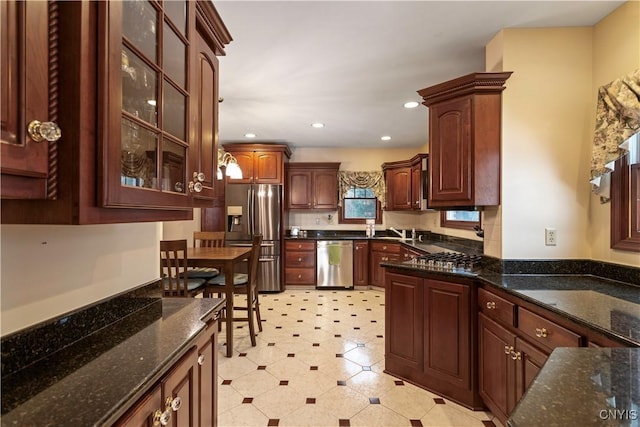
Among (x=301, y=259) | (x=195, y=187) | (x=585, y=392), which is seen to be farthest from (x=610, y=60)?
(x=301, y=259)

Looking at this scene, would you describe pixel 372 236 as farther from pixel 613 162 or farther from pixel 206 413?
pixel 206 413

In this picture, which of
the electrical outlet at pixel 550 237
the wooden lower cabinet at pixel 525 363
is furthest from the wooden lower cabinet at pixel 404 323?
the electrical outlet at pixel 550 237

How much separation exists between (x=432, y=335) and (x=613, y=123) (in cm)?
174

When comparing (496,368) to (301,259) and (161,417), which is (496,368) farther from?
(301,259)

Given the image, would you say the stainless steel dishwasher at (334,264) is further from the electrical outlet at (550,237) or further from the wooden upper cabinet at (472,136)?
the electrical outlet at (550,237)

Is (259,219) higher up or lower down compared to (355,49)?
lower down

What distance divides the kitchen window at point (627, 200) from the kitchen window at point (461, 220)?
1.64 metres

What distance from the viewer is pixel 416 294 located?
2275mm

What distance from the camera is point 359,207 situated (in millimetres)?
5898

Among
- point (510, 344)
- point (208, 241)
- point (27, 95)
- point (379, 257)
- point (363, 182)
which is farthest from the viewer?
point (363, 182)

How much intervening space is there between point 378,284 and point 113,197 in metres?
4.81

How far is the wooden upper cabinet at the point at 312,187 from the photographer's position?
217 inches

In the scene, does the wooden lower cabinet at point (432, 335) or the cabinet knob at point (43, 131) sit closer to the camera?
the cabinet knob at point (43, 131)

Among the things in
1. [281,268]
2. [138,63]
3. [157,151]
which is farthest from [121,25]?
→ [281,268]
